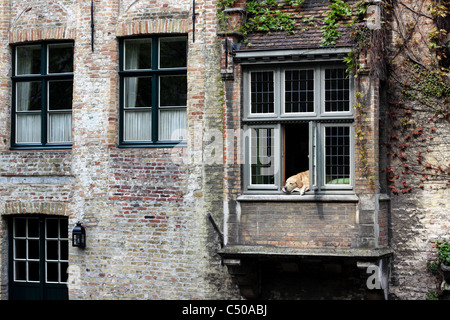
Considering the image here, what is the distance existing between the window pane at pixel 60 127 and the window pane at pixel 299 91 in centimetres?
457

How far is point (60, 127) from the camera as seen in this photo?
1340 cm

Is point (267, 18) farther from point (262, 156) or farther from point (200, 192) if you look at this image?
point (200, 192)

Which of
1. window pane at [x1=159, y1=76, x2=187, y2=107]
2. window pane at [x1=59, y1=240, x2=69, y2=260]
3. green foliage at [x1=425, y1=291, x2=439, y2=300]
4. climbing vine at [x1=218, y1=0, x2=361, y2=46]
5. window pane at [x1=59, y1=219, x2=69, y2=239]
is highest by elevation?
climbing vine at [x1=218, y1=0, x2=361, y2=46]

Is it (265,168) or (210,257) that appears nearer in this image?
(265,168)

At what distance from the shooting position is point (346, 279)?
11.5 metres

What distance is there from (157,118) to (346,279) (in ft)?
14.7

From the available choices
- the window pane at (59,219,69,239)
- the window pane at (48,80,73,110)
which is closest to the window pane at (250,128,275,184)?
the window pane at (48,80,73,110)

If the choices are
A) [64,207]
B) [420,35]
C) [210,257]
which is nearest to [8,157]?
[64,207]

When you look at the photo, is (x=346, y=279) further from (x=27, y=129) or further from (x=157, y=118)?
(x=27, y=129)

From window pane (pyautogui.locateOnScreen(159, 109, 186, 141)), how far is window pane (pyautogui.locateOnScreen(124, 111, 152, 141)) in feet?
0.78

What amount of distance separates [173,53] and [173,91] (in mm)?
707

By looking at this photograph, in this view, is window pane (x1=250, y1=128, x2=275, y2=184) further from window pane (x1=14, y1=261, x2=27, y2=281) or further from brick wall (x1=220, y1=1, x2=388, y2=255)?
window pane (x1=14, y1=261, x2=27, y2=281)

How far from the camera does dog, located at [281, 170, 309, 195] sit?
36.4 ft

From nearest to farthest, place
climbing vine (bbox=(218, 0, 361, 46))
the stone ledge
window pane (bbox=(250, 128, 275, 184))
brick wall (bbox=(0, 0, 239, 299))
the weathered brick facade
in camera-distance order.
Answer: the stone ledge < the weathered brick facade < climbing vine (bbox=(218, 0, 361, 46)) < window pane (bbox=(250, 128, 275, 184)) < brick wall (bbox=(0, 0, 239, 299))
